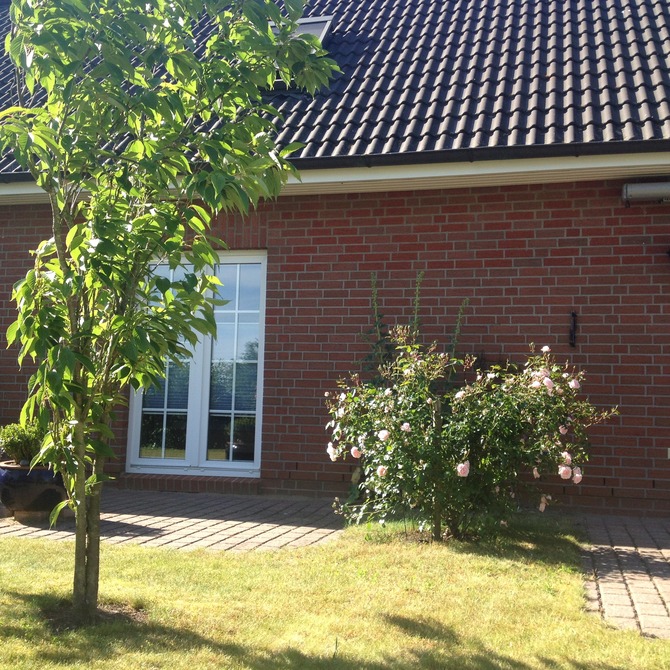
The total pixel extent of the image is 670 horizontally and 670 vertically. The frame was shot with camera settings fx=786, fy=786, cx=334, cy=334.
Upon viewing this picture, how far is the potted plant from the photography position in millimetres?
6133

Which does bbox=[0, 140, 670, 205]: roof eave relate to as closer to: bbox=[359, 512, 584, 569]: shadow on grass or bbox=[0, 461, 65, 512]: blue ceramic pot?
bbox=[359, 512, 584, 569]: shadow on grass

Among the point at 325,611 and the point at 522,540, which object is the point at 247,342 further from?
the point at 325,611

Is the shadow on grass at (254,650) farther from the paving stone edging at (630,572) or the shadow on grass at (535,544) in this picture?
the shadow on grass at (535,544)

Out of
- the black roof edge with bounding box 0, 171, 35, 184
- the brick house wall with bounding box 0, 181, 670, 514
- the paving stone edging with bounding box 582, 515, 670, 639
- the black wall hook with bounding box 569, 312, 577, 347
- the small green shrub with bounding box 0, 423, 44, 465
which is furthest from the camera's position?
the black roof edge with bounding box 0, 171, 35, 184

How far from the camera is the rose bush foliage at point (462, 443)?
207 inches

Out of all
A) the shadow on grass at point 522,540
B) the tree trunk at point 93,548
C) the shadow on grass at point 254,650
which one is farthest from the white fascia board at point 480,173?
the shadow on grass at point 254,650

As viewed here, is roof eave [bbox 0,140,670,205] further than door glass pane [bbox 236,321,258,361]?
No

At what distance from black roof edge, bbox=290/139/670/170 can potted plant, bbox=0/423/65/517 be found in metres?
3.32

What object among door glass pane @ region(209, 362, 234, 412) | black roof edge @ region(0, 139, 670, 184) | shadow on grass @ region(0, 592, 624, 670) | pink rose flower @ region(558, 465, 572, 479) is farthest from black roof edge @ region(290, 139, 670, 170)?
shadow on grass @ region(0, 592, 624, 670)

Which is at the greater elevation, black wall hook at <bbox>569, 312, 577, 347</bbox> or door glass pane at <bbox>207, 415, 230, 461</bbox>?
black wall hook at <bbox>569, 312, 577, 347</bbox>

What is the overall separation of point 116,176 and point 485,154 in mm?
3879

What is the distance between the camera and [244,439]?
7988 mm

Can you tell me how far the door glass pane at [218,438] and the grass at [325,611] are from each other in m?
2.79

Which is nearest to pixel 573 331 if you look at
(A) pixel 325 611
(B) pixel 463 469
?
(B) pixel 463 469
